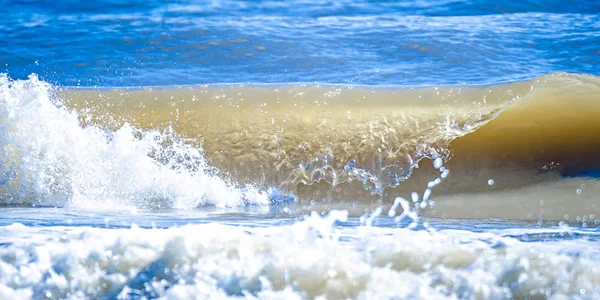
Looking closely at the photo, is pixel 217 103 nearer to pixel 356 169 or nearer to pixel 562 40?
pixel 356 169

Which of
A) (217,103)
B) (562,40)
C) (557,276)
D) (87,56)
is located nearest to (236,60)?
(87,56)

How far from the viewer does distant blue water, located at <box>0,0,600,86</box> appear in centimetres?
536

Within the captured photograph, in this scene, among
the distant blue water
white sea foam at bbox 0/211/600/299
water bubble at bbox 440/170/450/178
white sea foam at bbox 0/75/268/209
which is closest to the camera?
white sea foam at bbox 0/211/600/299

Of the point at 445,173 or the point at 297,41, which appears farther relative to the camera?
the point at 297,41

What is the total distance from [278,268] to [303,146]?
1.71 metres

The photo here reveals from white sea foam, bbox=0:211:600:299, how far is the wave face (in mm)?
1320

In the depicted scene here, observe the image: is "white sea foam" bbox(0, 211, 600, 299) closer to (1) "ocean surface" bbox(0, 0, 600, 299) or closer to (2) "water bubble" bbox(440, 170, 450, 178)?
(1) "ocean surface" bbox(0, 0, 600, 299)

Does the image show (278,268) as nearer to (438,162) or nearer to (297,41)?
(438,162)

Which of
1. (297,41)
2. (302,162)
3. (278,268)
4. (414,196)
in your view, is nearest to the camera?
(278,268)

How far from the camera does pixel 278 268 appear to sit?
1775 mm

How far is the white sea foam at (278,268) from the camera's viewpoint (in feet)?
5.58

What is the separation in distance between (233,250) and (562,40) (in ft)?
17.5

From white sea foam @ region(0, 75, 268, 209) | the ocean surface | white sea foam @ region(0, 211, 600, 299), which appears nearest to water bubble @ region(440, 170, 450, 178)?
the ocean surface

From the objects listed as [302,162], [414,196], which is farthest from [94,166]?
[414,196]
